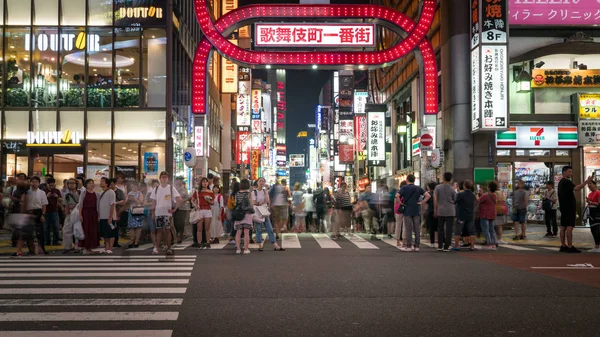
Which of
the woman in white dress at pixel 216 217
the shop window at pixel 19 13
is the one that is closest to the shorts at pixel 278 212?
the woman in white dress at pixel 216 217

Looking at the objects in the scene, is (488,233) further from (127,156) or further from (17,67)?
(17,67)

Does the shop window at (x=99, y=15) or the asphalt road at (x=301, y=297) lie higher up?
the shop window at (x=99, y=15)

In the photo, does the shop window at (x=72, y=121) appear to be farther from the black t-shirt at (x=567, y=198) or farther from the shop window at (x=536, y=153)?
the black t-shirt at (x=567, y=198)

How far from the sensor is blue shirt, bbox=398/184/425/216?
50.4ft

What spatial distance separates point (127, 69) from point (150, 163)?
483 cm

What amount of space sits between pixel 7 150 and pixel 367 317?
26.6m

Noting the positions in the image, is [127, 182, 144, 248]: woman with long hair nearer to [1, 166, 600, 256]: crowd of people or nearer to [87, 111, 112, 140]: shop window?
[1, 166, 600, 256]: crowd of people

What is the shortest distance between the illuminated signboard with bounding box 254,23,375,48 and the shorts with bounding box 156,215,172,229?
1195 cm

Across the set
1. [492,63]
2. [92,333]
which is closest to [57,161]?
[492,63]

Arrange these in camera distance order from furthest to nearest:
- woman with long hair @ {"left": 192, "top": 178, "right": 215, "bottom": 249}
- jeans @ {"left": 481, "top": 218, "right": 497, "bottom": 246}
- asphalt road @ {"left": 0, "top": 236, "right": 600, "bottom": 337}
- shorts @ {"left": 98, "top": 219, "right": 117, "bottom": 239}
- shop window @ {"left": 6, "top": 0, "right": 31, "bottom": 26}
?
shop window @ {"left": 6, "top": 0, "right": 31, "bottom": 26} < jeans @ {"left": 481, "top": 218, "right": 497, "bottom": 246} < woman with long hair @ {"left": 192, "top": 178, "right": 215, "bottom": 249} < shorts @ {"left": 98, "top": 219, "right": 117, "bottom": 239} < asphalt road @ {"left": 0, "top": 236, "right": 600, "bottom": 337}

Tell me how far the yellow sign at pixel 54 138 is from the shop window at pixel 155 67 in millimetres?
3826

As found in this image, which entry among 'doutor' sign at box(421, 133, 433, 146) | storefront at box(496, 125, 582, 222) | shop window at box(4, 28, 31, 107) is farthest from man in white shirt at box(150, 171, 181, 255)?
shop window at box(4, 28, 31, 107)

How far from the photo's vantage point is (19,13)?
95.3 feet

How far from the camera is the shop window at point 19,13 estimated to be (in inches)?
1142
